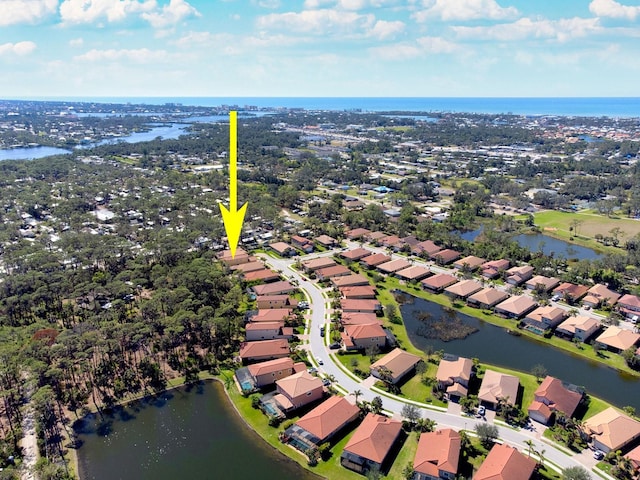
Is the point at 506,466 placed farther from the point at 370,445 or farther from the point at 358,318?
the point at 358,318

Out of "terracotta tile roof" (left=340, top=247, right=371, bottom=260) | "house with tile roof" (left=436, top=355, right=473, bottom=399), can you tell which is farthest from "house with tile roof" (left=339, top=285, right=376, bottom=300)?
"house with tile roof" (left=436, top=355, right=473, bottom=399)

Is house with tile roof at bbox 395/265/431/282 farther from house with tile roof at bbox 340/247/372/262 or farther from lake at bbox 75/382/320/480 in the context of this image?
lake at bbox 75/382/320/480

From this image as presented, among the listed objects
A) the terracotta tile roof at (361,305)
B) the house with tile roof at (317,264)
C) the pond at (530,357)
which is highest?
the house with tile roof at (317,264)

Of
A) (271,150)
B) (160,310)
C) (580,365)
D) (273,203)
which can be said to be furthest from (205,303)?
(271,150)

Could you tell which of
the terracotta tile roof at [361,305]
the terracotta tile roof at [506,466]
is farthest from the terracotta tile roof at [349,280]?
the terracotta tile roof at [506,466]

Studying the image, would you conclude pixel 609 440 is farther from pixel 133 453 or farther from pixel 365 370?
pixel 133 453

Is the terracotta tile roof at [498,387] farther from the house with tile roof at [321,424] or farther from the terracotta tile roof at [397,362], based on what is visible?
the house with tile roof at [321,424]

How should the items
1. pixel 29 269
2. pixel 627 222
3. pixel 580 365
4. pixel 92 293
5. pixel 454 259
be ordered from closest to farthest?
1. pixel 580 365
2. pixel 92 293
3. pixel 29 269
4. pixel 454 259
5. pixel 627 222

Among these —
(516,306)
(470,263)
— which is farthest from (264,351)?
(470,263)
